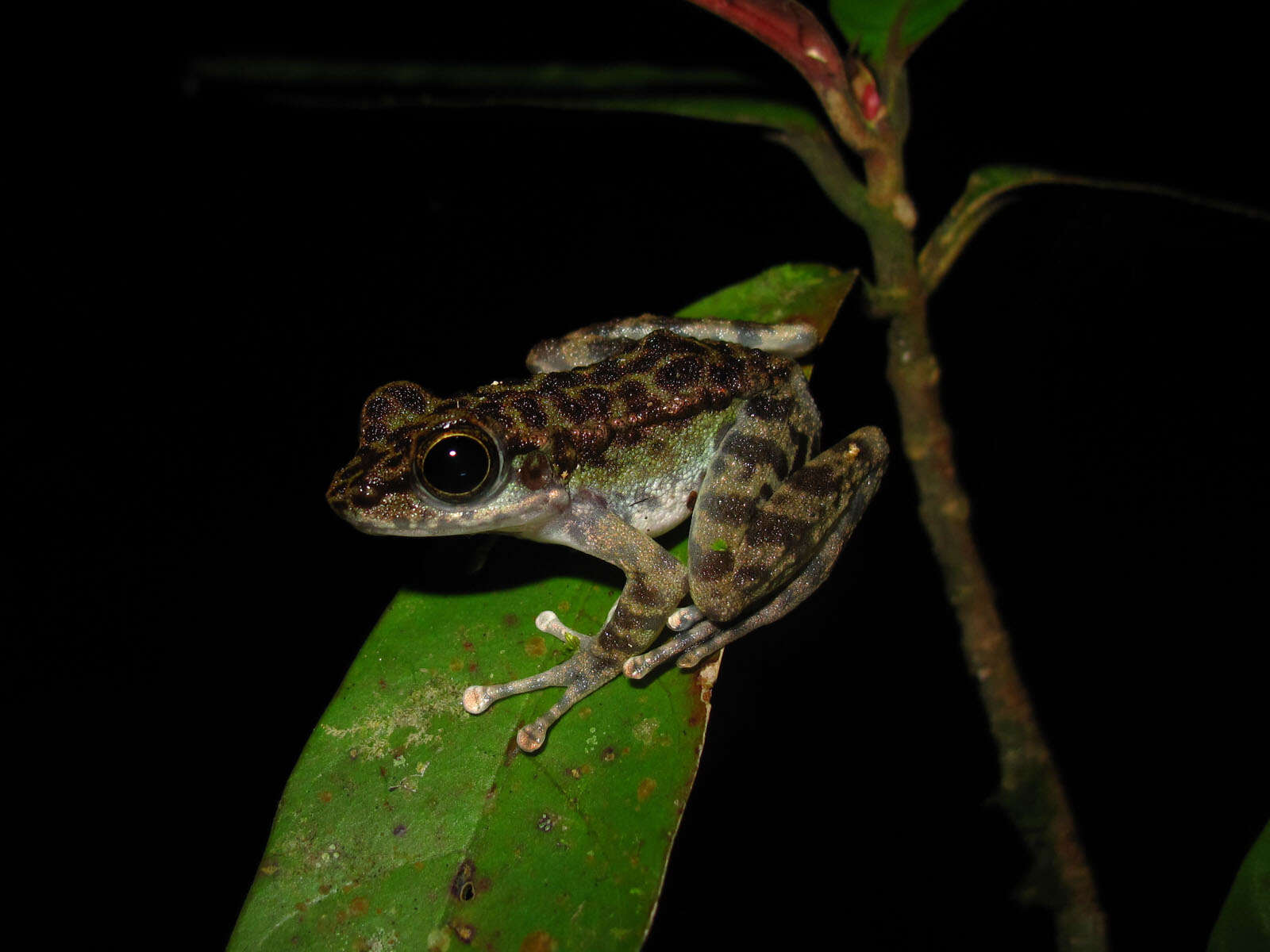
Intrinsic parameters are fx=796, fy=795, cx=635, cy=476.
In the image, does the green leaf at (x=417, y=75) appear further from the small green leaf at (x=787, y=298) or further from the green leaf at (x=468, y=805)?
the green leaf at (x=468, y=805)

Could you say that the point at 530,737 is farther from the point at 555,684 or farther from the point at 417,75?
the point at 417,75

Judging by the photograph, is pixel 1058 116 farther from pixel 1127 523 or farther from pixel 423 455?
pixel 423 455

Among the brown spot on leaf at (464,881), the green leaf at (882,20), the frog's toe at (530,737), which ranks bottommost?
the brown spot on leaf at (464,881)

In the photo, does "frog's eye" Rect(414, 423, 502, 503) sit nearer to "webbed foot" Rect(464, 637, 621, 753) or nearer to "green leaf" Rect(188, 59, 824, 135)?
"webbed foot" Rect(464, 637, 621, 753)

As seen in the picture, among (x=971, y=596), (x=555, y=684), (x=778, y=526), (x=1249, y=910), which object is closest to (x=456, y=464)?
(x=555, y=684)

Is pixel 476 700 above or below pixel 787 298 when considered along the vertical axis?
below

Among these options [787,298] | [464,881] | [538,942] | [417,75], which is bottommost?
[538,942]

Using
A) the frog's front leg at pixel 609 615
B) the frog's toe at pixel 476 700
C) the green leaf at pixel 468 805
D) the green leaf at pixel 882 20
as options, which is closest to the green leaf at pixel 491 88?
the green leaf at pixel 882 20
